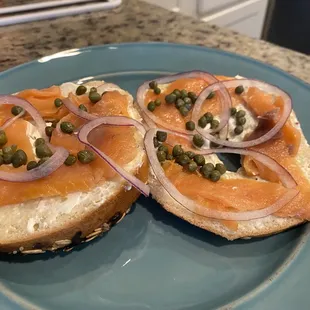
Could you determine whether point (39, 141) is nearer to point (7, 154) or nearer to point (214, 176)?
point (7, 154)

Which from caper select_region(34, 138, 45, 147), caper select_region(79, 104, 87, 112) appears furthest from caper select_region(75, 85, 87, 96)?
caper select_region(34, 138, 45, 147)

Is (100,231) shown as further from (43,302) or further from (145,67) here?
(145,67)

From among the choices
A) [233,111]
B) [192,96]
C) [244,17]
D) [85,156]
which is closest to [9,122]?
[85,156]

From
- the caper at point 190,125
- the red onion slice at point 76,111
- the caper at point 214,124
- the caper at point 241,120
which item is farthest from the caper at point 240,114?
the red onion slice at point 76,111

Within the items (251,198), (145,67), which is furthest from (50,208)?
(145,67)

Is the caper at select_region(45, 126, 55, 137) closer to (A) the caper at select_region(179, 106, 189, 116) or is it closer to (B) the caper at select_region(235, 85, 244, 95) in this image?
(A) the caper at select_region(179, 106, 189, 116)
